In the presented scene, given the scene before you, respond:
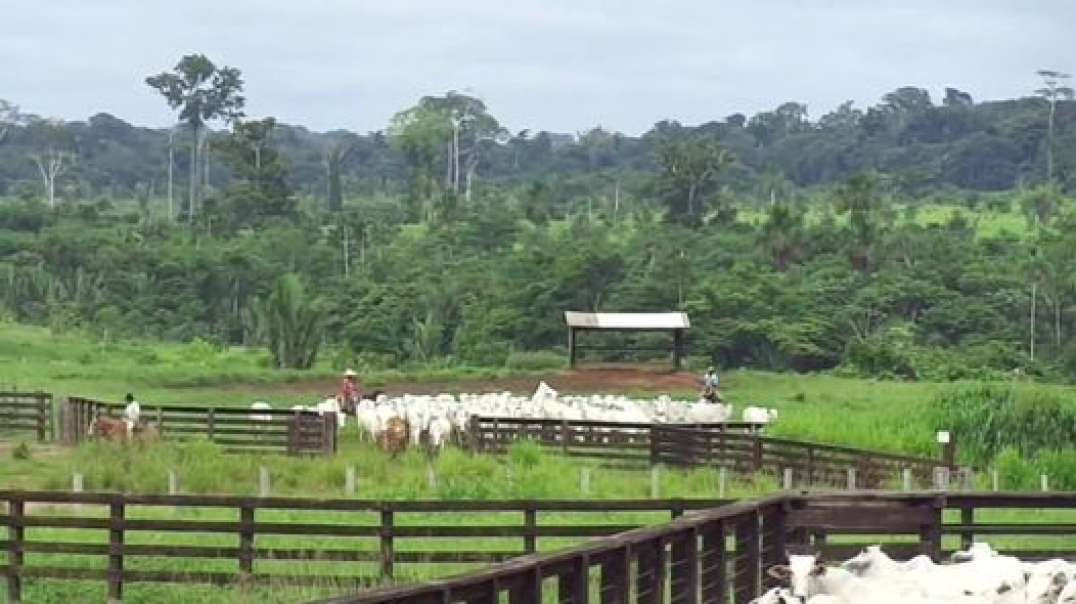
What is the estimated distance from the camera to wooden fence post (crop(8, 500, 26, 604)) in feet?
52.5

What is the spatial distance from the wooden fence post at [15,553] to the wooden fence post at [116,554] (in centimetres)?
75

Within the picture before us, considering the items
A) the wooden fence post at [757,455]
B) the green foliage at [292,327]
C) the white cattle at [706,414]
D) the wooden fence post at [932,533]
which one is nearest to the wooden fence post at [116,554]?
the wooden fence post at [932,533]

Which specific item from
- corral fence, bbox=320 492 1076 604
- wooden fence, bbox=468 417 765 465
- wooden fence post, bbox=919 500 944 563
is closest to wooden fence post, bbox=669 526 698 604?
corral fence, bbox=320 492 1076 604

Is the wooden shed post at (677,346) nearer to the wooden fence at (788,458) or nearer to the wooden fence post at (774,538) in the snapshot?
the wooden fence at (788,458)

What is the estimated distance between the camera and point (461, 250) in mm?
87812

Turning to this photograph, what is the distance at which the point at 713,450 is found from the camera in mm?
31453

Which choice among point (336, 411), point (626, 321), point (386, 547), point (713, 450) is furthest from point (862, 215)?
point (386, 547)

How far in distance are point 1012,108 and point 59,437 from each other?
140 metres

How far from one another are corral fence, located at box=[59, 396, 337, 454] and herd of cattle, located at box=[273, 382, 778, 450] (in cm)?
44

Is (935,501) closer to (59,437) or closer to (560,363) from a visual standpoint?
(59,437)

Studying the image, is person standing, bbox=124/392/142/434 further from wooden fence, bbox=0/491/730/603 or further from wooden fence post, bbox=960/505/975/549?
wooden fence post, bbox=960/505/975/549

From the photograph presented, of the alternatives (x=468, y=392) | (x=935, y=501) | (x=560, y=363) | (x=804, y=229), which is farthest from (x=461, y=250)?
(x=935, y=501)

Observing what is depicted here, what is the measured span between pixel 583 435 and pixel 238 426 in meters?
6.66

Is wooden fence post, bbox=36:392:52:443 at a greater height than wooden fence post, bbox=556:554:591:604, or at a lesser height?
lesser
